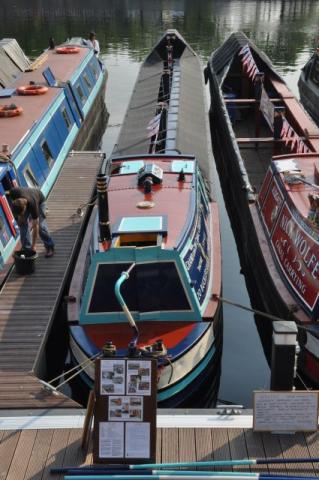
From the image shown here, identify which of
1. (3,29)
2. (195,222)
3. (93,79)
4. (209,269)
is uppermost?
(195,222)

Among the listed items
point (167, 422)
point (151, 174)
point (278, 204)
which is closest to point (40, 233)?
point (151, 174)

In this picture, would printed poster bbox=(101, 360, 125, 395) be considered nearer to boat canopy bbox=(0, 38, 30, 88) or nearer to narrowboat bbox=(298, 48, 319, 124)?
boat canopy bbox=(0, 38, 30, 88)

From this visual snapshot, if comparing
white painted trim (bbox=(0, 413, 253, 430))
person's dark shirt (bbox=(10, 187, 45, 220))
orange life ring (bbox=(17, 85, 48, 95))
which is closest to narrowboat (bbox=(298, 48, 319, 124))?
orange life ring (bbox=(17, 85, 48, 95))

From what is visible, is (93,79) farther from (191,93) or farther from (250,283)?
(250,283)

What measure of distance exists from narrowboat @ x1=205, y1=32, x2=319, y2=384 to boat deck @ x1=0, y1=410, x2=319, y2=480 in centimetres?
263

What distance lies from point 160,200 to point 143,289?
8.29ft

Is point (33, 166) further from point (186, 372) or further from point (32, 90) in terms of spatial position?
point (186, 372)

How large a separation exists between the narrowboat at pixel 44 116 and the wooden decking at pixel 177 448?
18.4ft

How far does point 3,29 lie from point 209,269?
4621 centimetres

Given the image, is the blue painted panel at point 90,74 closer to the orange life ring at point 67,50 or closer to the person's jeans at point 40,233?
the orange life ring at point 67,50

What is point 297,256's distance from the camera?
38.6 feet

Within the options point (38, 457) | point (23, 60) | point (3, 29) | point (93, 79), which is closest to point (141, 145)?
point (38, 457)

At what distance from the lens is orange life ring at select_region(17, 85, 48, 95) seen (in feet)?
66.9

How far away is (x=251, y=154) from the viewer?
68.3ft
